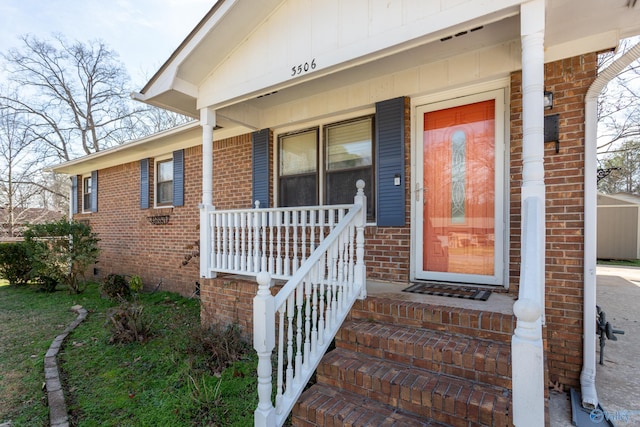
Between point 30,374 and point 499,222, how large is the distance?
5.39 m

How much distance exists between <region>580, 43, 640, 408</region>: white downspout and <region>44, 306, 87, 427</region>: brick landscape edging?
4.36 m

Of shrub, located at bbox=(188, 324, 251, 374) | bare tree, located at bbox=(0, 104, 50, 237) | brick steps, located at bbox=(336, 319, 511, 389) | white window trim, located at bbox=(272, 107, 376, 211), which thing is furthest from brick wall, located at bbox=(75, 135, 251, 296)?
bare tree, located at bbox=(0, 104, 50, 237)

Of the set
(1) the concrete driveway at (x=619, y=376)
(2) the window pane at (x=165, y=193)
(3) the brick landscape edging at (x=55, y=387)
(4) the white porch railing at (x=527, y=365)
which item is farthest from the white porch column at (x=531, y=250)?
(2) the window pane at (x=165, y=193)

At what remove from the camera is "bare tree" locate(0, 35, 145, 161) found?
16.7 metres

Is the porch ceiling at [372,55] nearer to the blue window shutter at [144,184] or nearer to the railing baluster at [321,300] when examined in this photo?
the railing baluster at [321,300]

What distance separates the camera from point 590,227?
2.86 m

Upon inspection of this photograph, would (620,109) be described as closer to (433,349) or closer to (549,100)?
(549,100)

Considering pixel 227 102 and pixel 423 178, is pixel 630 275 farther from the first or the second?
pixel 227 102

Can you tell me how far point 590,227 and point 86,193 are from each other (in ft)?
39.3

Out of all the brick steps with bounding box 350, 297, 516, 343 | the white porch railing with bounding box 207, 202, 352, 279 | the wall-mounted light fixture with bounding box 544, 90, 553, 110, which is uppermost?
the wall-mounted light fixture with bounding box 544, 90, 553, 110

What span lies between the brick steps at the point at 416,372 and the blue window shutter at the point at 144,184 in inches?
254

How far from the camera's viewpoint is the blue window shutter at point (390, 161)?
12.9ft

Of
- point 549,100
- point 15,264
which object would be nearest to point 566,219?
point 549,100

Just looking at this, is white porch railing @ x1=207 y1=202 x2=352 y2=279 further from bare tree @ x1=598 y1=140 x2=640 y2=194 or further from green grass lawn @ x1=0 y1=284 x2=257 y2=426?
bare tree @ x1=598 y1=140 x2=640 y2=194
